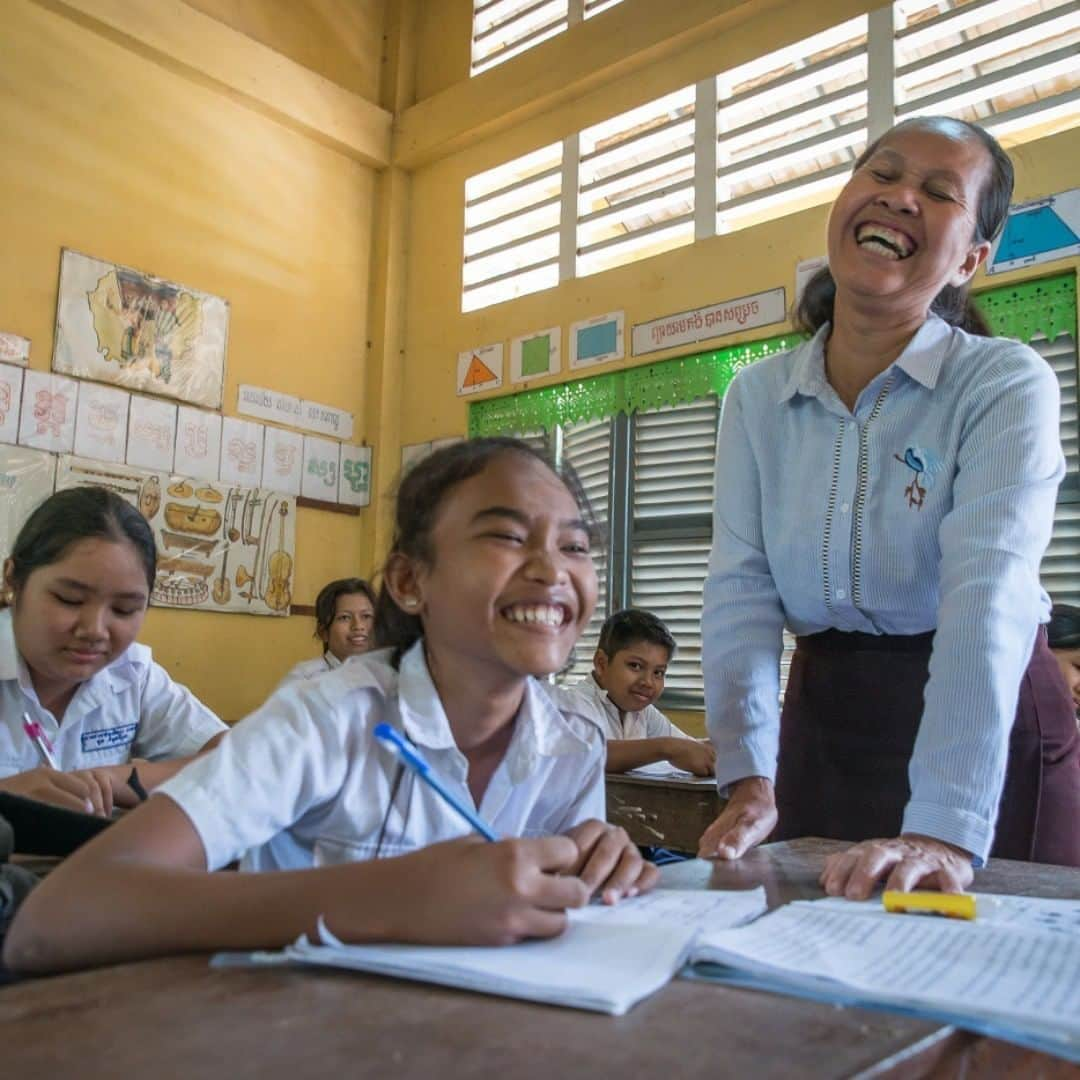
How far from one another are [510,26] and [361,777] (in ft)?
15.7

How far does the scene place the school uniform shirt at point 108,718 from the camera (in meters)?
1.71

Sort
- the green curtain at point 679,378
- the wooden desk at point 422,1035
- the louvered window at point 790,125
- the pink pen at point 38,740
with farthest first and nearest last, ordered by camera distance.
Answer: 1. the louvered window at point 790,125
2. the green curtain at point 679,378
3. the pink pen at point 38,740
4. the wooden desk at point 422,1035

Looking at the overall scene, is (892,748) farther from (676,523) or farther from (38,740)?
(676,523)

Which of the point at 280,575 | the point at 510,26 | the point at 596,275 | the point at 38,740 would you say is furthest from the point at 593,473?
the point at 38,740

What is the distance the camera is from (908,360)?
1.27m

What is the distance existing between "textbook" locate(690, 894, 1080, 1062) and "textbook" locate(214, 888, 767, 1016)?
0.03m

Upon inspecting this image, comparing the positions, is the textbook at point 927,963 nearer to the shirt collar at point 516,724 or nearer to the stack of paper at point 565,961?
the stack of paper at point 565,961

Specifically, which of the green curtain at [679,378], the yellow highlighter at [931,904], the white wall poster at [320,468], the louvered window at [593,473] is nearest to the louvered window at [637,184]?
the green curtain at [679,378]

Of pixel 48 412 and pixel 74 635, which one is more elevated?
pixel 48 412

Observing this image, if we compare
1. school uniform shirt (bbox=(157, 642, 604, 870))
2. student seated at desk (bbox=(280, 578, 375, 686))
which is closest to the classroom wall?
student seated at desk (bbox=(280, 578, 375, 686))

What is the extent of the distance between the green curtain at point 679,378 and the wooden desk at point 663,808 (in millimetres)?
1351

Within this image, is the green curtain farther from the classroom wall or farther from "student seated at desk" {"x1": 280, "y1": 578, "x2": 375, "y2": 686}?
"student seated at desk" {"x1": 280, "y1": 578, "x2": 375, "y2": 686}

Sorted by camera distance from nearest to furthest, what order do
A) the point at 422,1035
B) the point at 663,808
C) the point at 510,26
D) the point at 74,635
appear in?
the point at 422,1035 < the point at 74,635 < the point at 663,808 < the point at 510,26

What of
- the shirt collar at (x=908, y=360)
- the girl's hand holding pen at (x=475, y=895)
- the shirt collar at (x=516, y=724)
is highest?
the shirt collar at (x=908, y=360)
